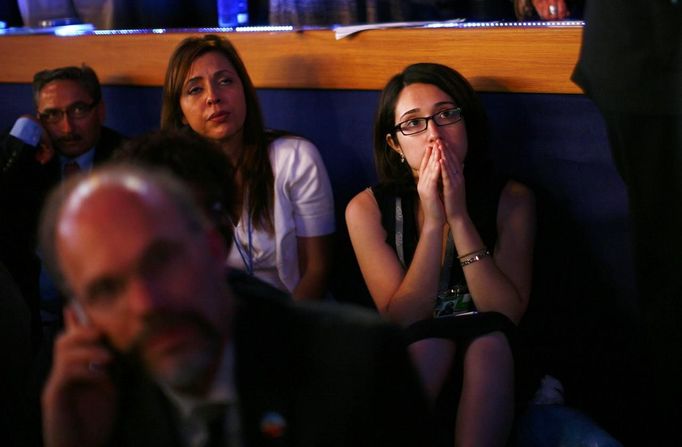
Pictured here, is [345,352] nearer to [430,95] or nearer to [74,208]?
[74,208]

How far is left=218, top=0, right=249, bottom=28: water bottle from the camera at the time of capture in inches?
134

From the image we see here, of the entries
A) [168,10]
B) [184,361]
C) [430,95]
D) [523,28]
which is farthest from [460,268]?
[168,10]

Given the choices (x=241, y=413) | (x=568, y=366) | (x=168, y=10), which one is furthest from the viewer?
(x=168, y=10)

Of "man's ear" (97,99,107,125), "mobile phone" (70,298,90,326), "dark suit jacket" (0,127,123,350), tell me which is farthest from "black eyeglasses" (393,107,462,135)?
"mobile phone" (70,298,90,326)

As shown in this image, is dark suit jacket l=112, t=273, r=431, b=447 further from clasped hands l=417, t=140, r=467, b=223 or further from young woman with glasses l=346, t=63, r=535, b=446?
clasped hands l=417, t=140, r=467, b=223

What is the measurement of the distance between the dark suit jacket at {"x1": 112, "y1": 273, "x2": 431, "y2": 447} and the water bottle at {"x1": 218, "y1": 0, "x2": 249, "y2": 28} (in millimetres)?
2554

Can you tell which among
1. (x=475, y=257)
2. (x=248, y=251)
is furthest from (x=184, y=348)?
(x=248, y=251)

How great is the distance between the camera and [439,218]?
209cm

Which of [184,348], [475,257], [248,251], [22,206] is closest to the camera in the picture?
[184,348]

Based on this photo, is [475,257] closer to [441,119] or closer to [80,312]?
[441,119]

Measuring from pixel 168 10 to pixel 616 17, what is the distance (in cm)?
245

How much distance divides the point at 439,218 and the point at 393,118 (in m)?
0.31

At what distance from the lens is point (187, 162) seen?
126 cm

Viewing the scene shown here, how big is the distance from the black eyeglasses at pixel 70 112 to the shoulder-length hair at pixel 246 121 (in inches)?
17.2
